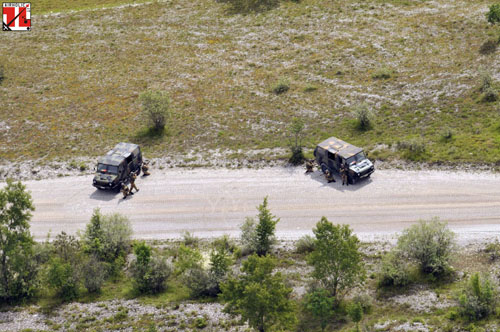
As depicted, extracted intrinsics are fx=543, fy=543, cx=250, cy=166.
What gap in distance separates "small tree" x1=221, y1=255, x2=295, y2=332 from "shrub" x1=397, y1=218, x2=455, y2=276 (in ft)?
30.2

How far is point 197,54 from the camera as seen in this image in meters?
69.7

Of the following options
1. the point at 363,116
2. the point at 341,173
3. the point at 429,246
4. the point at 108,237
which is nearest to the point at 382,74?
the point at 363,116

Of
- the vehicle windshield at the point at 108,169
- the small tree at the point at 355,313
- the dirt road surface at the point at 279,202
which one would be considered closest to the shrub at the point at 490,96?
the dirt road surface at the point at 279,202

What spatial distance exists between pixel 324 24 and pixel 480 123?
3067 centimetres

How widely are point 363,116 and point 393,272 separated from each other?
71.5 feet

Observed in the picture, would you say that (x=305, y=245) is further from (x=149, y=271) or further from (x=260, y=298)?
(x=149, y=271)

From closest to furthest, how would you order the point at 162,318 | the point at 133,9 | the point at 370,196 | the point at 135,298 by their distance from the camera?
the point at 162,318 → the point at 135,298 → the point at 370,196 → the point at 133,9

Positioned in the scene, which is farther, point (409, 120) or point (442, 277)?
point (409, 120)

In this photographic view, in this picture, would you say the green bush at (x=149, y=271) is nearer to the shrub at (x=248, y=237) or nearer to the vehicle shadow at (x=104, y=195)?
the shrub at (x=248, y=237)

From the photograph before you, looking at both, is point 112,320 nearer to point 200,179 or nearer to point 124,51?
point 200,179

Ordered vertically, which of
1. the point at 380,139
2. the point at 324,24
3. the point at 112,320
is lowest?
the point at 112,320

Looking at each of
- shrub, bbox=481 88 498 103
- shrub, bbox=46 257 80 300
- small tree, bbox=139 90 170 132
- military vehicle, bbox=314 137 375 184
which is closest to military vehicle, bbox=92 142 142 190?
small tree, bbox=139 90 170 132

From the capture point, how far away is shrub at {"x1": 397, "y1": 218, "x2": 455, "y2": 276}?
32375mm

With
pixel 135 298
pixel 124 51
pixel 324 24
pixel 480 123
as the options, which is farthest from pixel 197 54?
pixel 135 298
